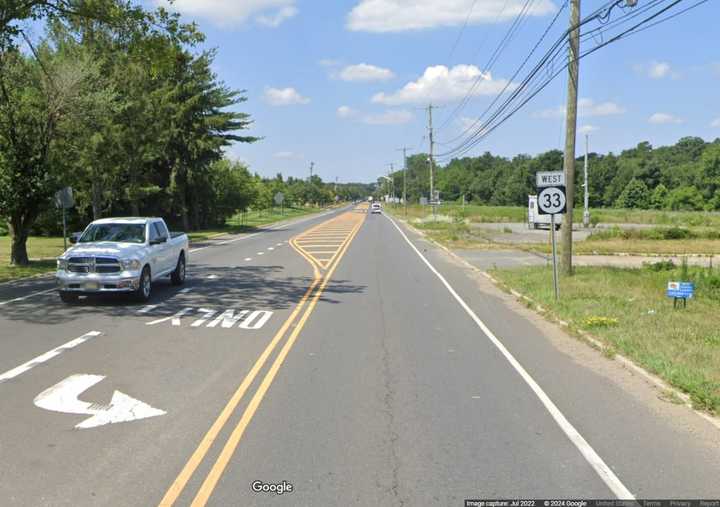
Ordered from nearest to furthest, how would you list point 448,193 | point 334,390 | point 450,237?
point 334,390
point 450,237
point 448,193

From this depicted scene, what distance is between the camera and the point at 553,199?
577 inches

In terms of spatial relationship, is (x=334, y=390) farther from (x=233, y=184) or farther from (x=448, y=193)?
(x=448, y=193)

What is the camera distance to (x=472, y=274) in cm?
2191

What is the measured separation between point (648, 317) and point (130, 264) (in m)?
9.97

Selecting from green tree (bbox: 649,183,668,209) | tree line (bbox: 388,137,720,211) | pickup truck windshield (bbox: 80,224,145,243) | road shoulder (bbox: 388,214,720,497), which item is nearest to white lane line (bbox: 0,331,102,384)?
pickup truck windshield (bbox: 80,224,145,243)

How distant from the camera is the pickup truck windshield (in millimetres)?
14969

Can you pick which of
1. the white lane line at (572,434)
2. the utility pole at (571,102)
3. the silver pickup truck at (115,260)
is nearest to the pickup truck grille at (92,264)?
the silver pickup truck at (115,260)

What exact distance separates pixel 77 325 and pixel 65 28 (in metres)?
18.7

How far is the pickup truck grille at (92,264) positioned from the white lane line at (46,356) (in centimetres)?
301

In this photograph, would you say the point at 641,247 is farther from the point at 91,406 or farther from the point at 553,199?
the point at 91,406

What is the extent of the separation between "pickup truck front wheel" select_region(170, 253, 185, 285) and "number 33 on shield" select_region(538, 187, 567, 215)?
9076 millimetres

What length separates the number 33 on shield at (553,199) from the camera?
14633mm

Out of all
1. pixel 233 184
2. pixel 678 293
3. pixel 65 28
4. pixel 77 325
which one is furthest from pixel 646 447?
pixel 233 184

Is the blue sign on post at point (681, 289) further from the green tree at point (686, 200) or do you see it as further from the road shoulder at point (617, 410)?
the green tree at point (686, 200)
